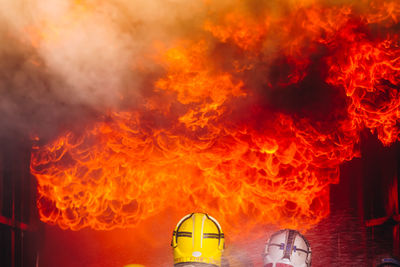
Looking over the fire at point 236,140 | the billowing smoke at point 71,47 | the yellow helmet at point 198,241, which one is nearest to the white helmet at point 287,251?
the yellow helmet at point 198,241

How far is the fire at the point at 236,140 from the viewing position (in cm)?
1084

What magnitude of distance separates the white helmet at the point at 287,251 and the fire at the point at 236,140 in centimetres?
523

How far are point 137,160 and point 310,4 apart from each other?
5.68m

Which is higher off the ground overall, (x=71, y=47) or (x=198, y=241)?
(x=71, y=47)

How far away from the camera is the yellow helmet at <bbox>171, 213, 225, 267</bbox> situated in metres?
5.82

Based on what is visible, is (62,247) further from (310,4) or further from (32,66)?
(310,4)

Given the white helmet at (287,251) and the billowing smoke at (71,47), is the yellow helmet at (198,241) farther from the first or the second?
the billowing smoke at (71,47)

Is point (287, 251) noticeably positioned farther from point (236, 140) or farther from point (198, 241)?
point (236, 140)

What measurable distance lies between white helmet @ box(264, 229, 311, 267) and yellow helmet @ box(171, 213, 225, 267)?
635mm

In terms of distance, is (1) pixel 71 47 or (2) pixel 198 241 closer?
(2) pixel 198 241

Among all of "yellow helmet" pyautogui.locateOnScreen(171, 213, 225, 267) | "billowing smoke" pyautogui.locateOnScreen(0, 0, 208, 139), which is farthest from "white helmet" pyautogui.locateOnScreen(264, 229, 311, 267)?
"billowing smoke" pyautogui.locateOnScreen(0, 0, 208, 139)

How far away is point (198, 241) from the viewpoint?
5867 mm

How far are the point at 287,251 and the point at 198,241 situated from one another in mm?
1091

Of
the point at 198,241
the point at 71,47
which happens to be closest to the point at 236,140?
the point at 71,47
